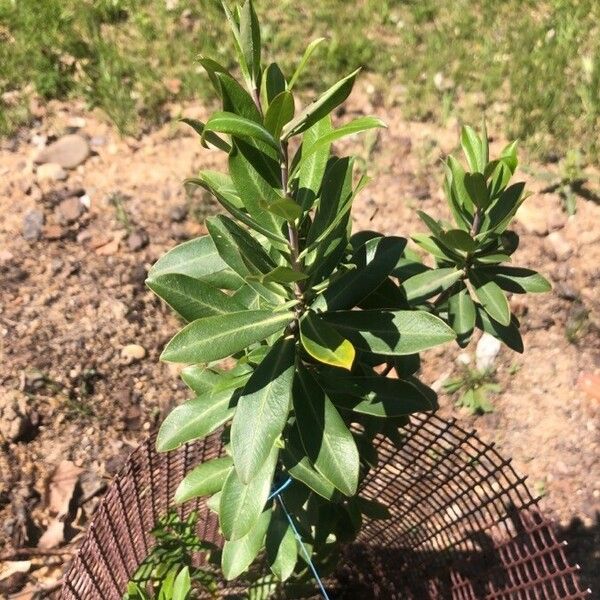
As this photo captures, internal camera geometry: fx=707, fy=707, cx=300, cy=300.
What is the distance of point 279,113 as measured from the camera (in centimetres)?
106

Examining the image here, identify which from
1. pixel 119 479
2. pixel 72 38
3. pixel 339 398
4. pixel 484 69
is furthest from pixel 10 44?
pixel 339 398

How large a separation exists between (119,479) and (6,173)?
213 centimetres

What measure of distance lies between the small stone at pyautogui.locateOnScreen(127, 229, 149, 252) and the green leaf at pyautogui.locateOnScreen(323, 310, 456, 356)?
75.5 inches

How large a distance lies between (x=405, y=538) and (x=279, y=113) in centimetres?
170

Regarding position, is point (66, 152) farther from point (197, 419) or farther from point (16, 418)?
point (197, 419)

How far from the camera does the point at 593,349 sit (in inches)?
119

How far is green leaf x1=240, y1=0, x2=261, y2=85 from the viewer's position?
1.04 metres

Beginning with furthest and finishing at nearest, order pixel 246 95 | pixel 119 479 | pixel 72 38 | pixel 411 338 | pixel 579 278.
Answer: pixel 72 38, pixel 579 278, pixel 119 479, pixel 411 338, pixel 246 95

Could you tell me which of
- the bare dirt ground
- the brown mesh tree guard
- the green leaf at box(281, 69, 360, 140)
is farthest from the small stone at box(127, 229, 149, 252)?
the green leaf at box(281, 69, 360, 140)

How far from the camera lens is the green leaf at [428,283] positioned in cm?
174

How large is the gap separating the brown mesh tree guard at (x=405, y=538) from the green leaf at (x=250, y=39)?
1.08 meters

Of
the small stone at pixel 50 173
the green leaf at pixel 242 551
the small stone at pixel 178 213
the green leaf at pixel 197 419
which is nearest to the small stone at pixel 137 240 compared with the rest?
the small stone at pixel 178 213

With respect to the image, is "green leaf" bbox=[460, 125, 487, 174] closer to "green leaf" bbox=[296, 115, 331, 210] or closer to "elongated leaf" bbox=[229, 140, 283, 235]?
"green leaf" bbox=[296, 115, 331, 210]

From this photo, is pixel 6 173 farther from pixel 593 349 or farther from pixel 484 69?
pixel 593 349
